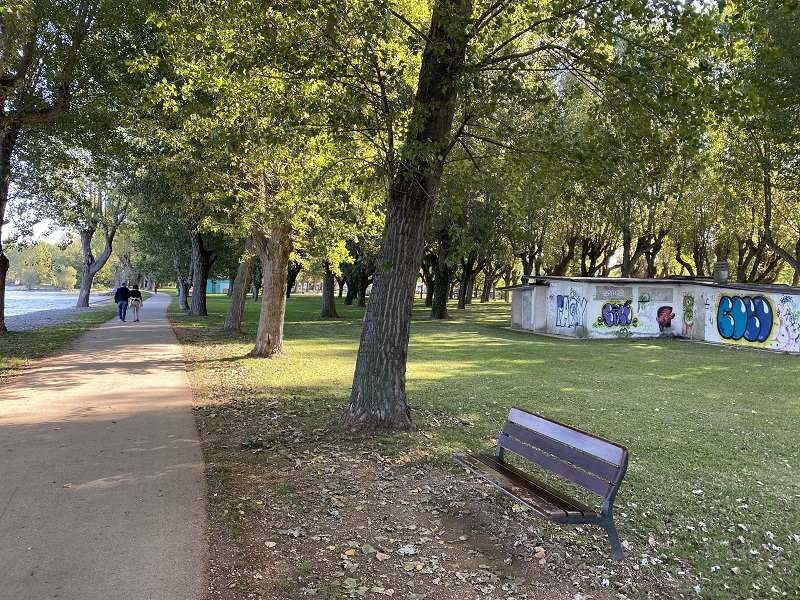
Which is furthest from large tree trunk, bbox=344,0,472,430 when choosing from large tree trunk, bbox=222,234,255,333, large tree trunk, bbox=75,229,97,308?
large tree trunk, bbox=75,229,97,308

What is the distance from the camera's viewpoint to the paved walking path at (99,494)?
379cm

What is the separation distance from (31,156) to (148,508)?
61.3 feet

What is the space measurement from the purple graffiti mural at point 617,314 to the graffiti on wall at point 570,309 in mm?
936

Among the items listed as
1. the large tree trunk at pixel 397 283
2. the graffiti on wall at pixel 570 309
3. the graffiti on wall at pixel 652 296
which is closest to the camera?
the large tree trunk at pixel 397 283

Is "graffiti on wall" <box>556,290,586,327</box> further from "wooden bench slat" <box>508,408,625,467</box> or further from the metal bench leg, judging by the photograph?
the metal bench leg

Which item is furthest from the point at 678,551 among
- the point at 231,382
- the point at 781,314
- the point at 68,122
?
the point at 781,314

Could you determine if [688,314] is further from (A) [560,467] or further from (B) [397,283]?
(A) [560,467]

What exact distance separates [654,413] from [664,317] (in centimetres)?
A: 1818

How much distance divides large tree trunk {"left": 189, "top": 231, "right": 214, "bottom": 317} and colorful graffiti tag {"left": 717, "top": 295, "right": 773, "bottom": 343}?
2263 centimetres

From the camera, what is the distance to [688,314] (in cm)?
2608

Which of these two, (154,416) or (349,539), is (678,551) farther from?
(154,416)

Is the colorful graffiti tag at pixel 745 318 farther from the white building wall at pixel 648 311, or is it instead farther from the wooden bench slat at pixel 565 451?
the wooden bench slat at pixel 565 451

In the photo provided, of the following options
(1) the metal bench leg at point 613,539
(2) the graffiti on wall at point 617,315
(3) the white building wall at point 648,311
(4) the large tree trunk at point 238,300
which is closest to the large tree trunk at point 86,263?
(4) the large tree trunk at point 238,300

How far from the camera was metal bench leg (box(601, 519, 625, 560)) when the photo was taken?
14.3 feet
